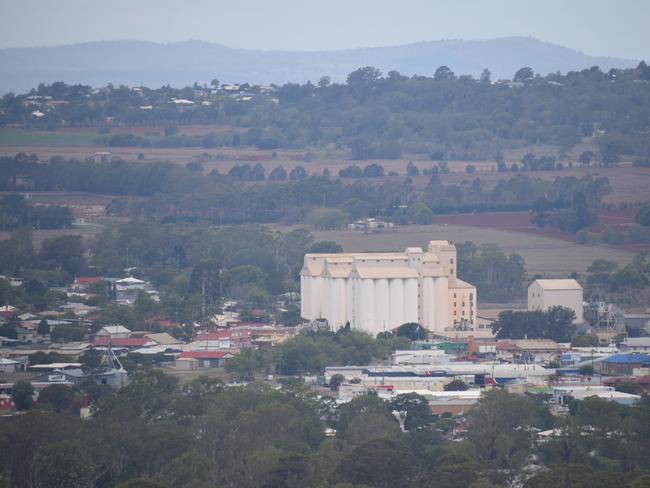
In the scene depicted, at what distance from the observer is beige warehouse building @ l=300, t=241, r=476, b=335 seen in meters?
69.4

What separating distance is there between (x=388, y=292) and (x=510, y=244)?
26914 millimetres

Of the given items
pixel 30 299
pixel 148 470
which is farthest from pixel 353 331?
pixel 148 470

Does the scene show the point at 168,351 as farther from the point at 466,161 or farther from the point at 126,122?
the point at 126,122

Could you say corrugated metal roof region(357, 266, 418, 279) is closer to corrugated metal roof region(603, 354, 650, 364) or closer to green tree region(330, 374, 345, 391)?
corrugated metal roof region(603, 354, 650, 364)

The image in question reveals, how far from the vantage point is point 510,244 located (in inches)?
3765

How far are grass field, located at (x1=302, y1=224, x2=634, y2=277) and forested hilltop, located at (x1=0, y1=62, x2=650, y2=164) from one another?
1248 inches

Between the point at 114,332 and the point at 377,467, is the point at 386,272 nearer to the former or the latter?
the point at 114,332

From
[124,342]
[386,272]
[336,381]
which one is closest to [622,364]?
[336,381]

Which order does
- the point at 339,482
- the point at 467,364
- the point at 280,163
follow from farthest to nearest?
1. the point at 280,163
2. the point at 467,364
3. the point at 339,482

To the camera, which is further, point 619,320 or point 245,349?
point 619,320

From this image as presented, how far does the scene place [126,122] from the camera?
493 ft

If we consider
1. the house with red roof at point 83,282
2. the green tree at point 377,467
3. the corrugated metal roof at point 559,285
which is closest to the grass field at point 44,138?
the house with red roof at point 83,282

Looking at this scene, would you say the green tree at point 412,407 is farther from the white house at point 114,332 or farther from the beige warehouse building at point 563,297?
the beige warehouse building at point 563,297

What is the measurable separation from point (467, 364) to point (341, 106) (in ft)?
329
